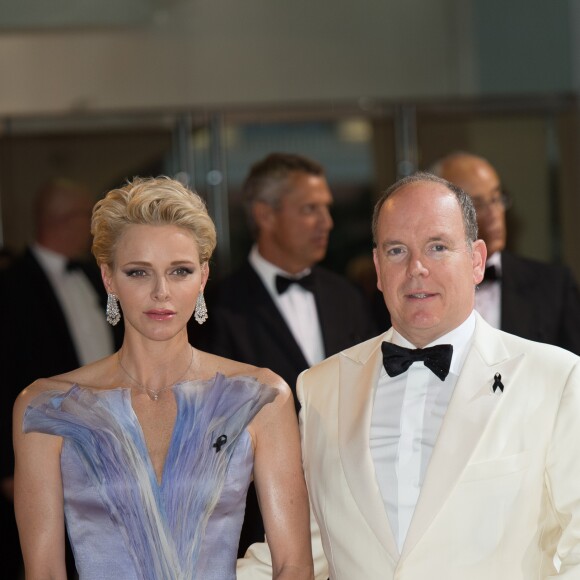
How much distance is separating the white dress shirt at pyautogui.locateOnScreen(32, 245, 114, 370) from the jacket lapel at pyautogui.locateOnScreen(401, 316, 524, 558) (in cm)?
329

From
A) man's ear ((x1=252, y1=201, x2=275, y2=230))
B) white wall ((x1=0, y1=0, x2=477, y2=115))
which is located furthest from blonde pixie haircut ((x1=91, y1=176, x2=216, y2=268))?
white wall ((x1=0, y1=0, x2=477, y2=115))

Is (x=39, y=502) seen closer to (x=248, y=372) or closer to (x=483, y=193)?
(x=248, y=372)

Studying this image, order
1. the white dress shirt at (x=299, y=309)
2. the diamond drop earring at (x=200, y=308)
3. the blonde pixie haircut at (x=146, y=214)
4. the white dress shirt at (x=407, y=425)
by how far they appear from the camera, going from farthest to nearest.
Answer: the white dress shirt at (x=299, y=309), the diamond drop earring at (x=200, y=308), the blonde pixie haircut at (x=146, y=214), the white dress shirt at (x=407, y=425)

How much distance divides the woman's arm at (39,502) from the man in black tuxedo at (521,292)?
2.35 meters

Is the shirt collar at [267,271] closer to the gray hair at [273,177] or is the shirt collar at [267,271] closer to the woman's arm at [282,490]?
the gray hair at [273,177]

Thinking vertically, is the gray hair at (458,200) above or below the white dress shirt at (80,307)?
above

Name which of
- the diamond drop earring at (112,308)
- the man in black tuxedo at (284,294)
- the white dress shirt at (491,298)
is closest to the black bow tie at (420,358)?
the diamond drop earring at (112,308)

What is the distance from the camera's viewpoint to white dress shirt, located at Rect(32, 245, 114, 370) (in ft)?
20.6

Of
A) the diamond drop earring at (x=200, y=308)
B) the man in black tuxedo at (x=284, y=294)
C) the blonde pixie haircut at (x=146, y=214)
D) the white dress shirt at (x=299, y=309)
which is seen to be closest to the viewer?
the blonde pixie haircut at (x=146, y=214)

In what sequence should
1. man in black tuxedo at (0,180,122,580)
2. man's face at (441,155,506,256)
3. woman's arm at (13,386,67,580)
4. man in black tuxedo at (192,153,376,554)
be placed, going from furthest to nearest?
man in black tuxedo at (0,180,122,580), man's face at (441,155,506,256), man in black tuxedo at (192,153,376,554), woman's arm at (13,386,67,580)

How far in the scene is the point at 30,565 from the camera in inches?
130

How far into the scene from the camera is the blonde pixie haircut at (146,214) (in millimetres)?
3404

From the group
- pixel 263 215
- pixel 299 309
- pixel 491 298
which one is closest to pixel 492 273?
pixel 491 298

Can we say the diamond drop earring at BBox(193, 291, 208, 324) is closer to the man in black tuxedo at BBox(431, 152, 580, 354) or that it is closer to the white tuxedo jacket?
the white tuxedo jacket
